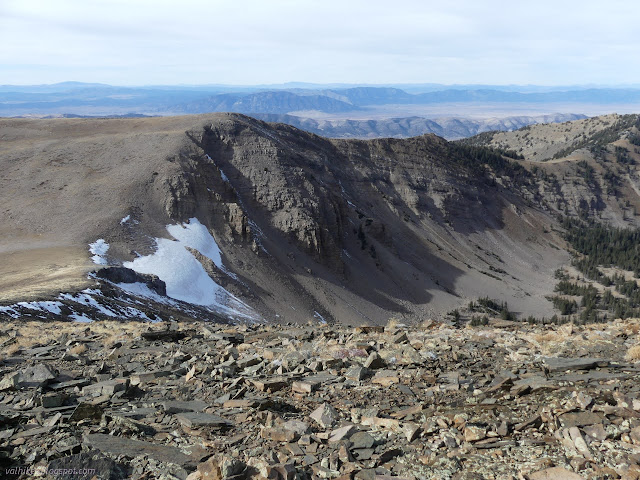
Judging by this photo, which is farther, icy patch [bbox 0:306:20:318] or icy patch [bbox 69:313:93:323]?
icy patch [bbox 69:313:93:323]

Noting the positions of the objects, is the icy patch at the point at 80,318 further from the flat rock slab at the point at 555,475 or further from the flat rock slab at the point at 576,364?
the flat rock slab at the point at 555,475

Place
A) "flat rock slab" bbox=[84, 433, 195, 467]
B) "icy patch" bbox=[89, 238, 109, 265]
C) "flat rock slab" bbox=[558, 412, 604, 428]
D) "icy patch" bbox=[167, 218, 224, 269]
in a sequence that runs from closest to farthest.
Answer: "flat rock slab" bbox=[84, 433, 195, 467]
"flat rock slab" bbox=[558, 412, 604, 428]
"icy patch" bbox=[89, 238, 109, 265]
"icy patch" bbox=[167, 218, 224, 269]

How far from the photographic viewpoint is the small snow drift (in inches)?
1400

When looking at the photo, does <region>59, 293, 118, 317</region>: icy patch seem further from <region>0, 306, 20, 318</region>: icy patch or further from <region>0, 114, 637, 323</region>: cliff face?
<region>0, 114, 637, 323</region>: cliff face

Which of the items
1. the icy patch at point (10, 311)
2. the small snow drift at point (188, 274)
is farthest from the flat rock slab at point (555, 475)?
the small snow drift at point (188, 274)

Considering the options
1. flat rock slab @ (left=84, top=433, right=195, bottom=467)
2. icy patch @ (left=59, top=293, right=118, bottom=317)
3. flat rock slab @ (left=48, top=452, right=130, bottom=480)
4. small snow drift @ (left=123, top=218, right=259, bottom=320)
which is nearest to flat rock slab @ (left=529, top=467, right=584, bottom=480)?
flat rock slab @ (left=84, top=433, right=195, bottom=467)

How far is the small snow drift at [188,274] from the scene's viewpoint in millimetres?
35562

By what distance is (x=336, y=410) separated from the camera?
9055mm

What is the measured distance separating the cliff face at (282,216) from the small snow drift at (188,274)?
0.76 metres

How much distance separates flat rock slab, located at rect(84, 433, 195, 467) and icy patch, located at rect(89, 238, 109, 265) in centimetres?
2764

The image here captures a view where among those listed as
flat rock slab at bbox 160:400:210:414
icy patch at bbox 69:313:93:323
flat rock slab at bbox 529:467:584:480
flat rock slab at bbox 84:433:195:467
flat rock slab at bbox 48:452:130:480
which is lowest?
icy patch at bbox 69:313:93:323

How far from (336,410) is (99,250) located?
103 ft

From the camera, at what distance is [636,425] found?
24.6 ft

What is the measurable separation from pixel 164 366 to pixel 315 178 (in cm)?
5055
